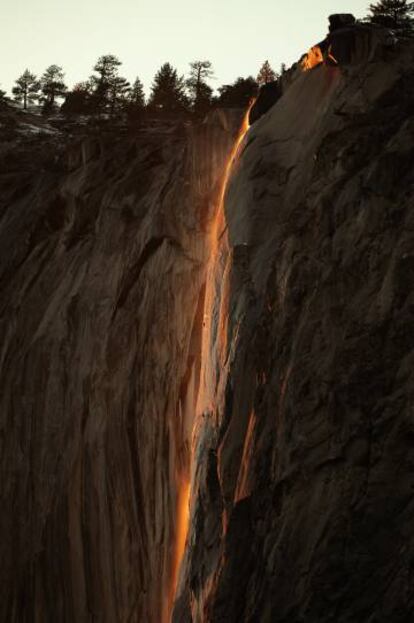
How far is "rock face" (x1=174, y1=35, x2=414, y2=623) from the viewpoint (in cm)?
1031

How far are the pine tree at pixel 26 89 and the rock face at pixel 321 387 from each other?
53229 mm

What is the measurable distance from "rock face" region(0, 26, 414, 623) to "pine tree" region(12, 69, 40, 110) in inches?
1557

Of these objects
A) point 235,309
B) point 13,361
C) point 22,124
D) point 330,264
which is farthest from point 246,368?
point 22,124

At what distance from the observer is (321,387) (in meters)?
11.3

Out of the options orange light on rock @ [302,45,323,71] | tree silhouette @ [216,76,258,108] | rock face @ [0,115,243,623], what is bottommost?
rock face @ [0,115,243,623]

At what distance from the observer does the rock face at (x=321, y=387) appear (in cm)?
1031

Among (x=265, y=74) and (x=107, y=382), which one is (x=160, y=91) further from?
(x=107, y=382)

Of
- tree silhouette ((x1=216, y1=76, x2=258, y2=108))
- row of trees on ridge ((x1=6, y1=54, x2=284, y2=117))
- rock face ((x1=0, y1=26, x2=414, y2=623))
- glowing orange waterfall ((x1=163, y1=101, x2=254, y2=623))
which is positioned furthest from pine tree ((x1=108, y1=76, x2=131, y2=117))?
glowing orange waterfall ((x1=163, y1=101, x2=254, y2=623))

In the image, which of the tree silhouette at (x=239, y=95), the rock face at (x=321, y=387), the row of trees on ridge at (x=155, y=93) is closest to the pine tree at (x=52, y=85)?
the row of trees on ridge at (x=155, y=93)

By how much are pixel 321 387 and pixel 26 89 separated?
58.4 m

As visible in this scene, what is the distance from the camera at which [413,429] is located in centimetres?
1019

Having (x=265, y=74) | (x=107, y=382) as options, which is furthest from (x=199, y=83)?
(x=107, y=382)

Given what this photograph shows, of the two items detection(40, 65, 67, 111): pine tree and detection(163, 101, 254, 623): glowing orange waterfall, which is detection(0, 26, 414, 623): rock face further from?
detection(40, 65, 67, 111): pine tree

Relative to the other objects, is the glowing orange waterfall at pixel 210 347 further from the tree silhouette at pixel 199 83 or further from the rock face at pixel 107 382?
the tree silhouette at pixel 199 83
